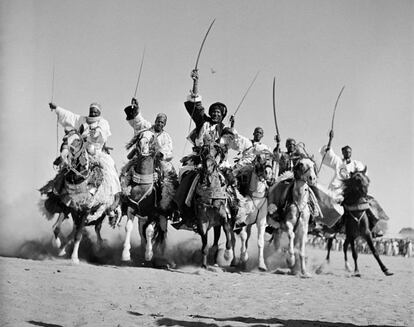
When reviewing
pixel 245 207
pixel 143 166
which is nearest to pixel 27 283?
pixel 143 166

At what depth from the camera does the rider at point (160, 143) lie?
12891 millimetres

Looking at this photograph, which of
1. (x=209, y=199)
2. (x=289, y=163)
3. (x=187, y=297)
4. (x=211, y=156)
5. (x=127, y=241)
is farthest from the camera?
(x=289, y=163)

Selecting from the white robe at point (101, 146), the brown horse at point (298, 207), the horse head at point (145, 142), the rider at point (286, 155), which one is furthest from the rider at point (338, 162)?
the white robe at point (101, 146)

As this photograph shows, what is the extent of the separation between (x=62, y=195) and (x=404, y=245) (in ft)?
98.9

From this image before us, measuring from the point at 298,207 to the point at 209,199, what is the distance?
2217 millimetres

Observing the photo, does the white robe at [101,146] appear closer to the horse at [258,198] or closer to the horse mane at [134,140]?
the horse mane at [134,140]

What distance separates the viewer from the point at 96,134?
1298 centimetres

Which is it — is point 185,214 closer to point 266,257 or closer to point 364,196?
point 266,257

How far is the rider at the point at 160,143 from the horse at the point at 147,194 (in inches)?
1.0

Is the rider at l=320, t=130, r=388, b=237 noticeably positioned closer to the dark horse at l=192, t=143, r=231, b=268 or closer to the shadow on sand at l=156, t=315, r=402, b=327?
the dark horse at l=192, t=143, r=231, b=268

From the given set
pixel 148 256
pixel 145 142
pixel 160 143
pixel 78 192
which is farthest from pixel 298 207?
pixel 78 192

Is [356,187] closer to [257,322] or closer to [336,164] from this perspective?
[336,164]

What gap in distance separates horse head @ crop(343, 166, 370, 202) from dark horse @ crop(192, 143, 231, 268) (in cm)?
358

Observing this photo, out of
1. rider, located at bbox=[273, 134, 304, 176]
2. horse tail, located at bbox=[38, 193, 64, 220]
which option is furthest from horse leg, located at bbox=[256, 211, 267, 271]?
horse tail, located at bbox=[38, 193, 64, 220]
